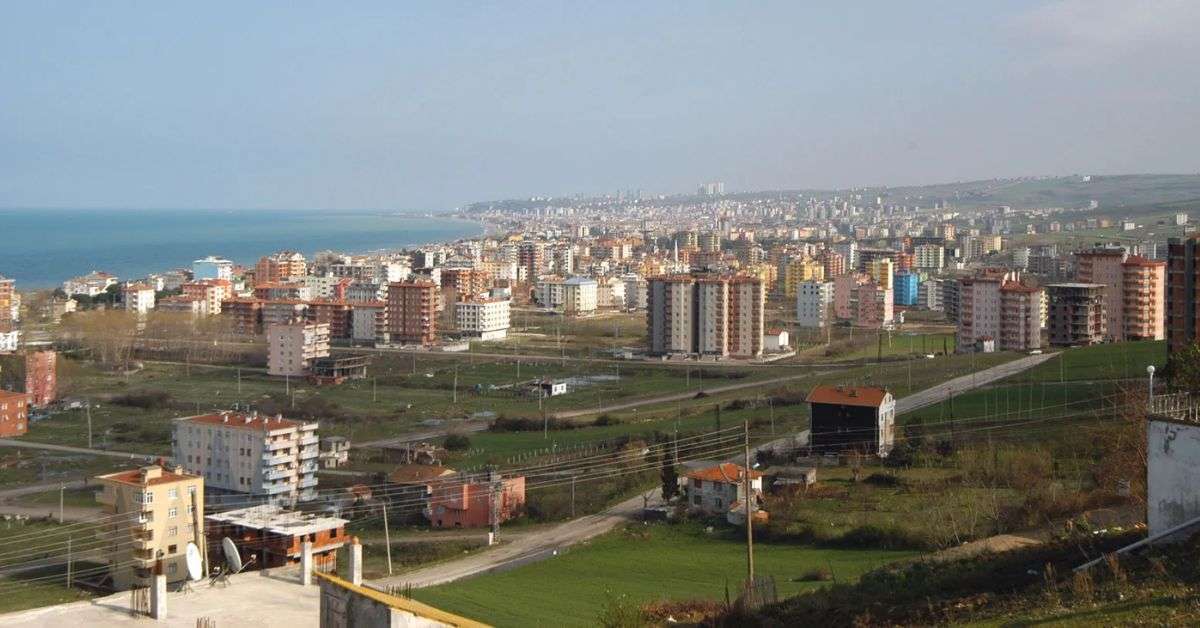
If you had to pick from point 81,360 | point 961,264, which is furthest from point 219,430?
point 961,264

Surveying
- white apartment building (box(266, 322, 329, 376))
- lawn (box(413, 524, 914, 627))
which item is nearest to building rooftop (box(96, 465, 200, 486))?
lawn (box(413, 524, 914, 627))

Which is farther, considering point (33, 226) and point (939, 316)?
point (33, 226)

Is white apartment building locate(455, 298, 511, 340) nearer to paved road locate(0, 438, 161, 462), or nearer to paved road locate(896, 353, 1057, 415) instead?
paved road locate(896, 353, 1057, 415)

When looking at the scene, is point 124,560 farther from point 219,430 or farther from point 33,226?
point 33,226

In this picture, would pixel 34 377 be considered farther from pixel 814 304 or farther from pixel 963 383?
pixel 814 304

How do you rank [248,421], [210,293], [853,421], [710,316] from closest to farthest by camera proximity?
[248,421]
[853,421]
[710,316]
[210,293]

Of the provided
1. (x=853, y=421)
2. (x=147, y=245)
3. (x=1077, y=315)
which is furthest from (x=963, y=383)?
(x=147, y=245)

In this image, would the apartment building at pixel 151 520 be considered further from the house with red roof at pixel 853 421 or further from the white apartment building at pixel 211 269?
the white apartment building at pixel 211 269
